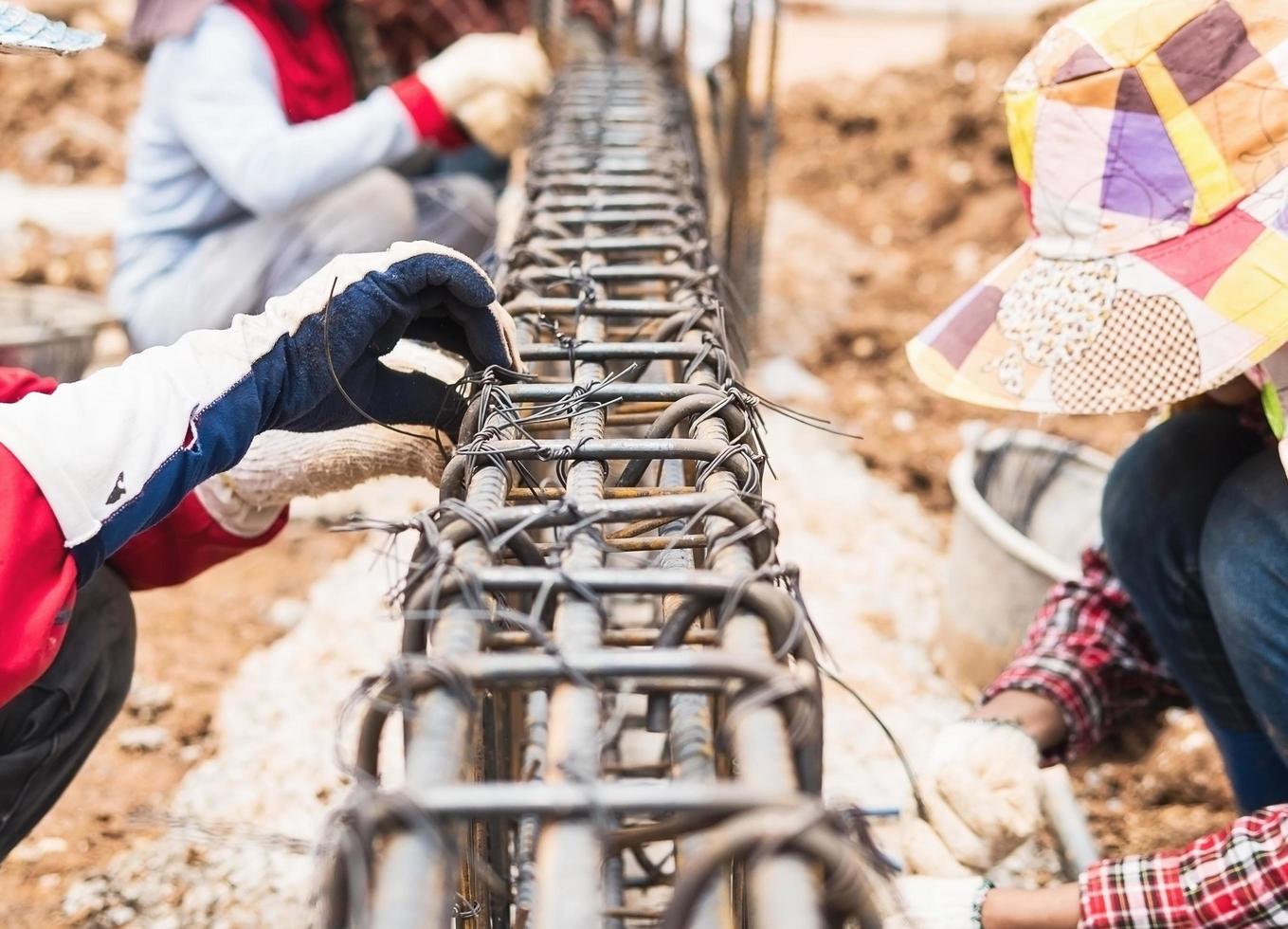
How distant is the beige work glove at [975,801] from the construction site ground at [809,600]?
0.41 m

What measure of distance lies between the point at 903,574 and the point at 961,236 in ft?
8.95

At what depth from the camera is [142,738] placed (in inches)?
96.9

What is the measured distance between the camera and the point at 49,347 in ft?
12.6

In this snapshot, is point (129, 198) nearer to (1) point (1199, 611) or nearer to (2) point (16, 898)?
(2) point (16, 898)

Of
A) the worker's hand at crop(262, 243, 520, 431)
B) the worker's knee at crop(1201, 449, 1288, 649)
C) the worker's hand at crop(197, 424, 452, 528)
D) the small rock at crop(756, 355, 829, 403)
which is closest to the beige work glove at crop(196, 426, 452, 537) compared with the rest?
the worker's hand at crop(197, 424, 452, 528)

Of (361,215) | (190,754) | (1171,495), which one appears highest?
(361,215)

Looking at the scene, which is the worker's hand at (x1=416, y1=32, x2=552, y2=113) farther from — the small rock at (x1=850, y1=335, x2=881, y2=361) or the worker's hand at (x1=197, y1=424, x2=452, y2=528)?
the small rock at (x1=850, y1=335, x2=881, y2=361)

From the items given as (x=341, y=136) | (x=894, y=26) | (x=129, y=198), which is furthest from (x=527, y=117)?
(x=894, y=26)

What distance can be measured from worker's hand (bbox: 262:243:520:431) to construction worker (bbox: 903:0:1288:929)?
63cm

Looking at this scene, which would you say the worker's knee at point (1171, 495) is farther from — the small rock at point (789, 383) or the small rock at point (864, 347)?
the small rock at point (864, 347)

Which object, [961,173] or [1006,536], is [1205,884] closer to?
[1006,536]

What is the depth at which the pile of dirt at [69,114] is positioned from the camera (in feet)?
23.1

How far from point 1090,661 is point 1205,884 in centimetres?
61

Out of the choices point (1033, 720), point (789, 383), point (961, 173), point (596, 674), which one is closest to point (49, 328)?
point (789, 383)
